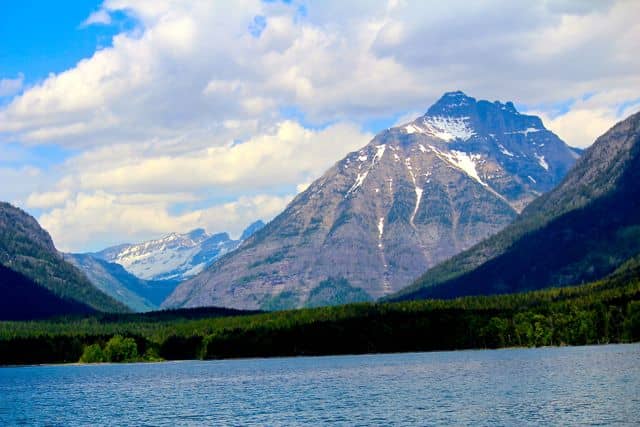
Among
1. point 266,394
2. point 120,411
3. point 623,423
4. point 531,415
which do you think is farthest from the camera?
point 266,394

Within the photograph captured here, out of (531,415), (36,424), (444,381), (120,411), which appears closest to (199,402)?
(120,411)

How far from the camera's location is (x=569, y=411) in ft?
409

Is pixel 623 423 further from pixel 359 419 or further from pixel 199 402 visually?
pixel 199 402

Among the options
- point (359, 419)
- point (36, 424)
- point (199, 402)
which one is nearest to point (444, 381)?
point (199, 402)

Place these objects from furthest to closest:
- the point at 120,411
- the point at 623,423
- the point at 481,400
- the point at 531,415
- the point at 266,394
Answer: the point at 266,394
the point at 120,411
the point at 481,400
the point at 531,415
the point at 623,423

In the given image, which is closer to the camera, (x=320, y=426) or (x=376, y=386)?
(x=320, y=426)

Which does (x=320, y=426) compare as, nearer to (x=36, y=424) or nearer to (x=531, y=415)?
(x=531, y=415)

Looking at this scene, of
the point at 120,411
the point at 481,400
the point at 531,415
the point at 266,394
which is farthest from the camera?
the point at 266,394

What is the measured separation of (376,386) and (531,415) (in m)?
65.2

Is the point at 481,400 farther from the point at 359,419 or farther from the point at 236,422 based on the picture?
the point at 236,422

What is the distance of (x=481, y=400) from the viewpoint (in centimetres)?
14500

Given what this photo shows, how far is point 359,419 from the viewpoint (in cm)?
13075

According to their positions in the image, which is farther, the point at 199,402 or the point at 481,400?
the point at 199,402

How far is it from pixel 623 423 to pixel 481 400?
121 feet
